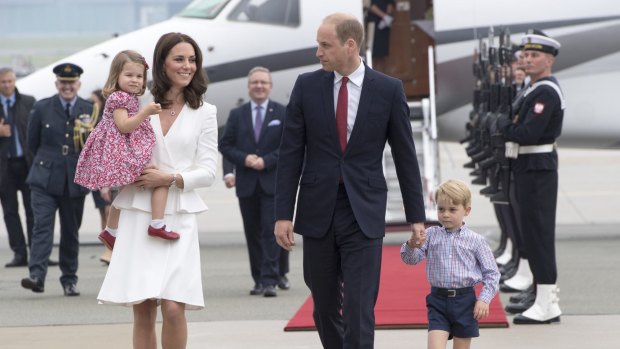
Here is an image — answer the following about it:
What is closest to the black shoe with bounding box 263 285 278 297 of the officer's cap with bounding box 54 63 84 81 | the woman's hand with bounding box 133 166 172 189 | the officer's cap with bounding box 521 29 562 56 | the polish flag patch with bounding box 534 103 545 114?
the officer's cap with bounding box 54 63 84 81

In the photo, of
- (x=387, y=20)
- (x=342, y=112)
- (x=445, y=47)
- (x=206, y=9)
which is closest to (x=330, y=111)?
(x=342, y=112)

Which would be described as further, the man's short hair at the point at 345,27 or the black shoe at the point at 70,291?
the black shoe at the point at 70,291

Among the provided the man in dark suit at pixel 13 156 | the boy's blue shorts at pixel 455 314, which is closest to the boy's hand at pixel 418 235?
the boy's blue shorts at pixel 455 314

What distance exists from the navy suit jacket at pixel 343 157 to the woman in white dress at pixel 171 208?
41 centimetres

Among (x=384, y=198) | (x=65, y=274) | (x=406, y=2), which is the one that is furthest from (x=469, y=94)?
(x=384, y=198)

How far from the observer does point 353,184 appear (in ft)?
19.1

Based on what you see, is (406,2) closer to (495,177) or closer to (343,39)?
(495,177)

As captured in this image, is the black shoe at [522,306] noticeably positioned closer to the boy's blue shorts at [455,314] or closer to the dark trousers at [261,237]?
the dark trousers at [261,237]

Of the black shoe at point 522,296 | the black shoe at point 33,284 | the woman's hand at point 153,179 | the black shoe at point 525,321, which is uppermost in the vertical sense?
the woman's hand at point 153,179

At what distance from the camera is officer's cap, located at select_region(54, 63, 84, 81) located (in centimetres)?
984

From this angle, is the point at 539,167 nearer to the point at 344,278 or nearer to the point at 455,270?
the point at 455,270

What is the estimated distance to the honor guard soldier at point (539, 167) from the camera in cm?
821

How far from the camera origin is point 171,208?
5.98m

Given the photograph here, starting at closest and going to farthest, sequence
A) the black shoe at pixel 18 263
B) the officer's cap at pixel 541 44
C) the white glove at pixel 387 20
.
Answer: the officer's cap at pixel 541 44 < the black shoe at pixel 18 263 < the white glove at pixel 387 20
